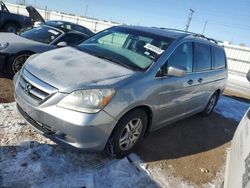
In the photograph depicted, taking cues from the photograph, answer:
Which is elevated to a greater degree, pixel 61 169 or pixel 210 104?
pixel 61 169

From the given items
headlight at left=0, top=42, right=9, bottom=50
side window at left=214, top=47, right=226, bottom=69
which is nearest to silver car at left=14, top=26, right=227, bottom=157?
side window at left=214, top=47, right=226, bottom=69

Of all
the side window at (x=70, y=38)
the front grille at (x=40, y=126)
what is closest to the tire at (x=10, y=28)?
the side window at (x=70, y=38)

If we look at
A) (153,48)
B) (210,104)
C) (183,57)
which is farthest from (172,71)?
(210,104)

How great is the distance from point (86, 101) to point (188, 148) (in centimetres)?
237

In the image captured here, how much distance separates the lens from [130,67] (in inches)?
155

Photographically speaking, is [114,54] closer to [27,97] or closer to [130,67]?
[130,67]

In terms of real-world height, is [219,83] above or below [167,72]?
below

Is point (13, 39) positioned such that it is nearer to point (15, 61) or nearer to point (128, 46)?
point (15, 61)

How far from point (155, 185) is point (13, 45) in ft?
14.9

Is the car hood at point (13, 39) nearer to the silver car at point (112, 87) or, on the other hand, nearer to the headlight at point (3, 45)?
the headlight at point (3, 45)

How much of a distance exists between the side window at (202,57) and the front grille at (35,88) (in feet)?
9.21

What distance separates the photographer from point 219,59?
643 centimetres

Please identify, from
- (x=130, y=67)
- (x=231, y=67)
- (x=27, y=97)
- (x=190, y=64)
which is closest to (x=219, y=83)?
(x=190, y=64)

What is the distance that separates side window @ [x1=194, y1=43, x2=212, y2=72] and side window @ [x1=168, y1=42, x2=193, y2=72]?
213 millimetres
